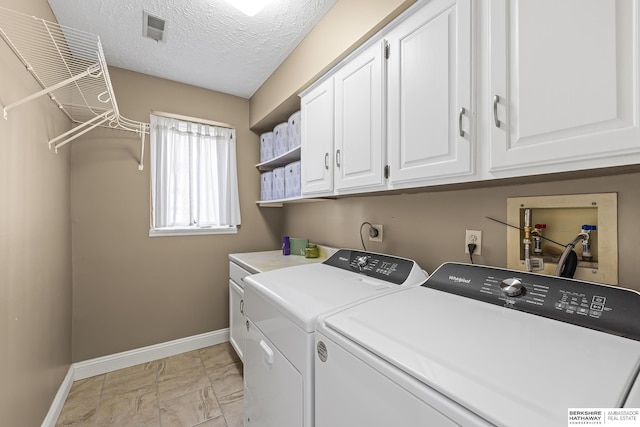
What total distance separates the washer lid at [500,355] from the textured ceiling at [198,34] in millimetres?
1806

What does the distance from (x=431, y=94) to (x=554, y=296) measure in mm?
835

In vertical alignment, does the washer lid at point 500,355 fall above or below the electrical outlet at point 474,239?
below

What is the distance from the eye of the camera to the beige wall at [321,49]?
1.34 meters

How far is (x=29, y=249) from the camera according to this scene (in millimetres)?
1379

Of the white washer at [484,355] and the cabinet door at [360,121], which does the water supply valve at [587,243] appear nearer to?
the white washer at [484,355]

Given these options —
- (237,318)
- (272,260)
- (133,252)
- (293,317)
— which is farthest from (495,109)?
(133,252)

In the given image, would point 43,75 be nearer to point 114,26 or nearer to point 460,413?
point 114,26

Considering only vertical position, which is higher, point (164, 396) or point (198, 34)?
point (198, 34)

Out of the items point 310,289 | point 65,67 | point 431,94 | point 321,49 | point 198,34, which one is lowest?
point 310,289

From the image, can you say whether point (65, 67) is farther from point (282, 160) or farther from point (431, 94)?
point (431, 94)

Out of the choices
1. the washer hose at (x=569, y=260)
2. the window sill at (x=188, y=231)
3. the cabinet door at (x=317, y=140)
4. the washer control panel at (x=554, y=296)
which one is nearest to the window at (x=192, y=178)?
the window sill at (x=188, y=231)

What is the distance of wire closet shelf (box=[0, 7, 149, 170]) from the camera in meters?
1.16

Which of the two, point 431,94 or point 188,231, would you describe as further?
point 188,231

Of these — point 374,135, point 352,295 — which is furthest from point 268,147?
point 352,295
